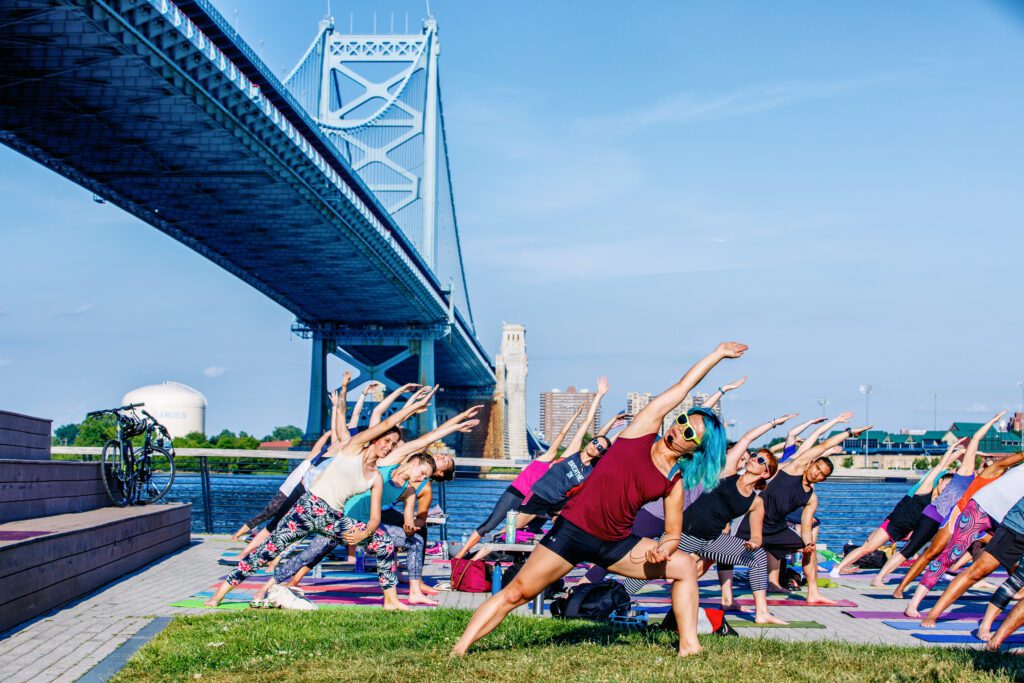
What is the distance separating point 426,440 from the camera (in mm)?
7812

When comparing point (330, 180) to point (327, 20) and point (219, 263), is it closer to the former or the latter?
point (219, 263)

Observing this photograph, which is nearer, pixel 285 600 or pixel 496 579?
pixel 285 600

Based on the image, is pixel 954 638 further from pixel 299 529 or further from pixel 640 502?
pixel 299 529

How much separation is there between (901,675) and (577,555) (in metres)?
1.45

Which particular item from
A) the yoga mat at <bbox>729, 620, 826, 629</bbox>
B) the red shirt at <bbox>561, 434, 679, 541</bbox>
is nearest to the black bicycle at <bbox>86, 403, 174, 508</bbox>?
the yoga mat at <bbox>729, 620, 826, 629</bbox>

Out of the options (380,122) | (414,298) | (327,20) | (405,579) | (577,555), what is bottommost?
(405,579)

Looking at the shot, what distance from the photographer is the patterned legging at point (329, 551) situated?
743 centimetres

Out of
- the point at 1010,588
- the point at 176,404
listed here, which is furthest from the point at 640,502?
the point at 176,404

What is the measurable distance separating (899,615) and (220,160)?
85.3 ft

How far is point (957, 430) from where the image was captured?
8050 cm

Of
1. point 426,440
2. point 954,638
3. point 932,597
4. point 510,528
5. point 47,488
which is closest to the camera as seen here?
point 954,638

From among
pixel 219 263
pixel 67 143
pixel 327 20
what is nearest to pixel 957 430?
pixel 327 20

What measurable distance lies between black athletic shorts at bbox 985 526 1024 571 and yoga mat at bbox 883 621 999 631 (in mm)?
906

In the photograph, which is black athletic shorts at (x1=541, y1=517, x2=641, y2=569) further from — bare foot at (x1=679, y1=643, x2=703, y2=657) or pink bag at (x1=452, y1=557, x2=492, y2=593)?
pink bag at (x1=452, y1=557, x2=492, y2=593)
